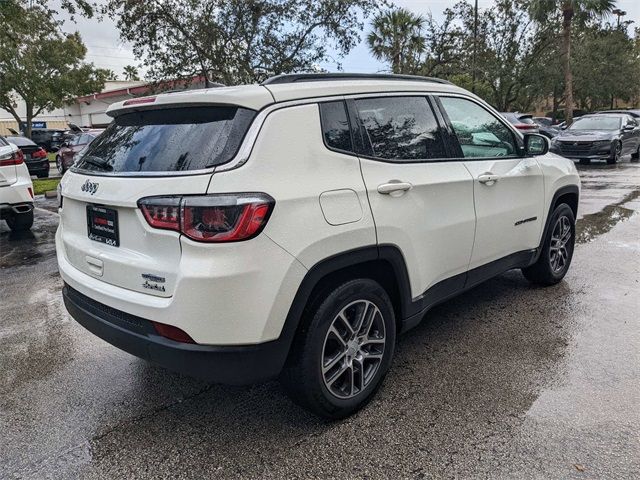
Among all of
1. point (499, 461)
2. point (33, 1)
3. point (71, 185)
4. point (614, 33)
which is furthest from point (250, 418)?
point (614, 33)

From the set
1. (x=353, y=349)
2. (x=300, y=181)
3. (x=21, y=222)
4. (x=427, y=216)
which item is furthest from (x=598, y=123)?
(x=300, y=181)

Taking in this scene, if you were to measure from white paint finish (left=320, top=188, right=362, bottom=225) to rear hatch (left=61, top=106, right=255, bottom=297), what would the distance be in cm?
52

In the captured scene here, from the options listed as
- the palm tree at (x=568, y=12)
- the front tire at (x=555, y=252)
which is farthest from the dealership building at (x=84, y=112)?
the front tire at (x=555, y=252)

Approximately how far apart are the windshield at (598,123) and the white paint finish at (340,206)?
655 inches

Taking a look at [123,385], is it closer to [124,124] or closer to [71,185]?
[71,185]

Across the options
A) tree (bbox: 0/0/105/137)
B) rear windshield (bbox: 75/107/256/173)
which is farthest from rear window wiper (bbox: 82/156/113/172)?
tree (bbox: 0/0/105/137)

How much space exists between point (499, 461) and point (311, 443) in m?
0.93

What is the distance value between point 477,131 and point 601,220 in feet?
16.7

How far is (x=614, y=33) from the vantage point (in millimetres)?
37469

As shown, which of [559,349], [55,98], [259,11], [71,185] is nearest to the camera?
[71,185]

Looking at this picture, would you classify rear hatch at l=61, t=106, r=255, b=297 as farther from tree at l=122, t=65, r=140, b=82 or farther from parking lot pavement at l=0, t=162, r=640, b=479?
tree at l=122, t=65, r=140, b=82

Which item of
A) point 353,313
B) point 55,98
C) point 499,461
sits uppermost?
point 55,98

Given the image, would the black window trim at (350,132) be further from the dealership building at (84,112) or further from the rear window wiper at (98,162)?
the dealership building at (84,112)

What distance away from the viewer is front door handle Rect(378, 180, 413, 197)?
2883 mm
